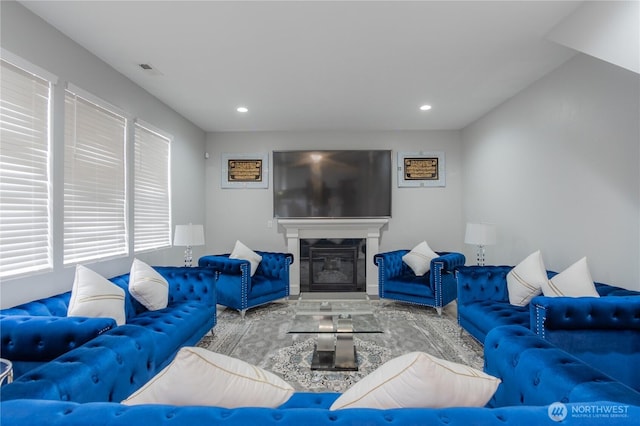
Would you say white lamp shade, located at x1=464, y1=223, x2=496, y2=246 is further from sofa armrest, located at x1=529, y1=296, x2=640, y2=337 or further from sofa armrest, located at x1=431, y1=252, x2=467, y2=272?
sofa armrest, located at x1=529, y1=296, x2=640, y2=337

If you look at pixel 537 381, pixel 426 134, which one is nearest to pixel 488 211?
pixel 426 134

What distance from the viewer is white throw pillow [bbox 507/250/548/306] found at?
2.80 meters

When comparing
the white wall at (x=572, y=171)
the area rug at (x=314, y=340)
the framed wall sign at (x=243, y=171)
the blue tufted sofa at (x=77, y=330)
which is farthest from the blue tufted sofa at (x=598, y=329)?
the framed wall sign at (x=243, y=171)

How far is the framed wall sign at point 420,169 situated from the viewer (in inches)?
214

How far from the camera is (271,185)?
18.0ft

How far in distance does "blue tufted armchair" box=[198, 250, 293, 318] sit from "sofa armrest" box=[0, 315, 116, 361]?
6.24ft

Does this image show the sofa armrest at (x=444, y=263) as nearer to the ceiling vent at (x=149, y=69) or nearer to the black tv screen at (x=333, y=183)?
the black tv screen at (x=333, y=183)

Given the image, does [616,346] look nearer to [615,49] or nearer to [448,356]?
[448,356]

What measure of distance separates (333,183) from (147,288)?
10.8 feet

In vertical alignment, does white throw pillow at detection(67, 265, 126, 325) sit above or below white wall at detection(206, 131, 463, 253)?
below

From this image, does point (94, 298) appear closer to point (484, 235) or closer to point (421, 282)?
point (421, 282)

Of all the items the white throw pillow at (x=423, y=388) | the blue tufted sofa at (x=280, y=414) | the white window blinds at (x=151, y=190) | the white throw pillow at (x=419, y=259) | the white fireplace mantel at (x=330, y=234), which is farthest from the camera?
the white fireplace mantel at (x=330, y=234)

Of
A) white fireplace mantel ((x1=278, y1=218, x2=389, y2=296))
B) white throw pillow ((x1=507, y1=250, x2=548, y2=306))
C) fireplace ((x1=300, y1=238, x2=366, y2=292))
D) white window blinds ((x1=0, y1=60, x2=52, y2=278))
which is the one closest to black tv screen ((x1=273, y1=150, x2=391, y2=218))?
white fireplace mantel ((x1=278, y1=218, x2=389, y2=296))

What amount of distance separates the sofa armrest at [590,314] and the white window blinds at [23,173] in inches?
137
